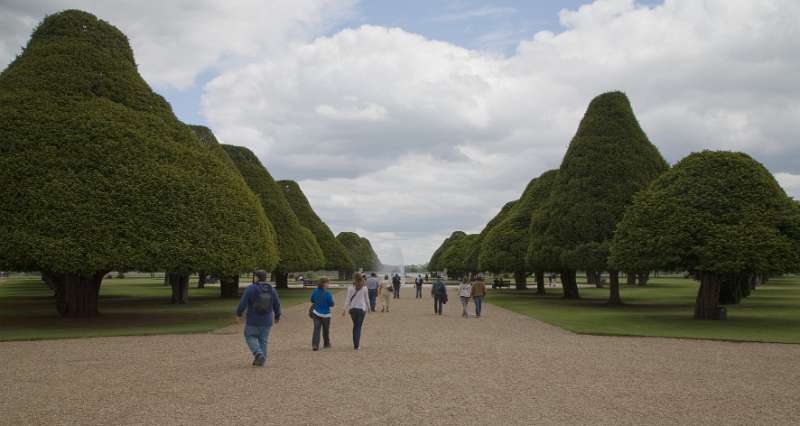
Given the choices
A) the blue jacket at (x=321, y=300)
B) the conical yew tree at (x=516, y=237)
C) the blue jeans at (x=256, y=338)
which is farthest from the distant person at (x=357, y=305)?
the conical yew tree at (x=516, y=237)

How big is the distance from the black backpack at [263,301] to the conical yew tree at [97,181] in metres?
11.1

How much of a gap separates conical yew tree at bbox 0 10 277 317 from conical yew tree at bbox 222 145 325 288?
2016cm

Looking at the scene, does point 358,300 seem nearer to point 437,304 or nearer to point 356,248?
point 437,304

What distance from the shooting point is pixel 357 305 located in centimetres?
1608

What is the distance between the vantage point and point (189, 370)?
1281 cm

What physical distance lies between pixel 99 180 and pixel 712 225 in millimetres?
22409

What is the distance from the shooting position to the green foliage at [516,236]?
156ft

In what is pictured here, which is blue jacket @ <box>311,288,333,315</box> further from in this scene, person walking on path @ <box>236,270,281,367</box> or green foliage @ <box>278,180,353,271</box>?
green foliage @ <box>278,180,353,271</box>

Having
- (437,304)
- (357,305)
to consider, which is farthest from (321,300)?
(437,304)

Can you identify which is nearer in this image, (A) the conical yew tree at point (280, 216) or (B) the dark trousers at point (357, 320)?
(B) the dark trousers at point (357, 320)

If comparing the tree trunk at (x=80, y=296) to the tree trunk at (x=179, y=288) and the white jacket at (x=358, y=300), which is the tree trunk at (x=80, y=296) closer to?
the tree trunk at (x=179, y=288)

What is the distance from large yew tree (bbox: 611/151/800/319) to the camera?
23.0 metres

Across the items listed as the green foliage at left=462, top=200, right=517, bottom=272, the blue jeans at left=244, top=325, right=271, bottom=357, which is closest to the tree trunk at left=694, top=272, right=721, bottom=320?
the blue jeans at left=244, top=325, right=271, bottom=357

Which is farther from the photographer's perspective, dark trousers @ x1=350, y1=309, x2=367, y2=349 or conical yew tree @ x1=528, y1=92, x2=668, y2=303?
conical yew tree @ x1=528, y1=92, x2=668, y2=303
